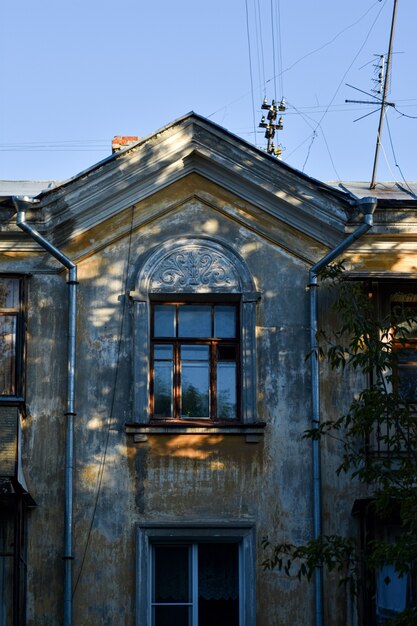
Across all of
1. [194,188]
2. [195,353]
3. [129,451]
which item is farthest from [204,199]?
[129,451]

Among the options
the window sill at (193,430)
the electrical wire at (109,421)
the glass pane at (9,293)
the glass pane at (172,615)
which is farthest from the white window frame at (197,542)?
the glass pane at (9,293)

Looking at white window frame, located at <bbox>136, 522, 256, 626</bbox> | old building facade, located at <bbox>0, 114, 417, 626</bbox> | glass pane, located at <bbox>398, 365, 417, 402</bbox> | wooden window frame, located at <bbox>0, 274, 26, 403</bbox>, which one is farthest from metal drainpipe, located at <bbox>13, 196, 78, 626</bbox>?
glass pane, located at <bbox>398, 365, 417, 402</bbox>

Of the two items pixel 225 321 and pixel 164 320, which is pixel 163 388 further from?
pixel 225 321

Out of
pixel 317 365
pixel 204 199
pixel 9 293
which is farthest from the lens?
pixel 204 199

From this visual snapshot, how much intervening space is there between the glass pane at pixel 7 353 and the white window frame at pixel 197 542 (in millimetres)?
2298

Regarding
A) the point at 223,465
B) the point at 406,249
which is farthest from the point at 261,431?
the point at 406,249

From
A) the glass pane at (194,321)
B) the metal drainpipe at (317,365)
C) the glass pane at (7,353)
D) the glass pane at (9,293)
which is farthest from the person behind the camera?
the glass pane at (194,321)

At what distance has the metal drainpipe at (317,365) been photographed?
1625cm

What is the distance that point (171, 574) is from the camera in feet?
54.3

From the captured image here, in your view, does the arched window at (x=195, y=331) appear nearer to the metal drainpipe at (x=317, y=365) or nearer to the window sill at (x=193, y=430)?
the window sill at (x=193, y=430)

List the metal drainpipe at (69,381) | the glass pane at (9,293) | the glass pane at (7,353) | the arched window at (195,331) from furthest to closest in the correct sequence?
the glass pane at (9,293) → the arched window at (195,331) → the glass pane at (7,353) → the metal drainpipe at (69,381)

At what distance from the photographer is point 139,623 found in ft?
52.7

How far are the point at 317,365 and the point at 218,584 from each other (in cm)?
280

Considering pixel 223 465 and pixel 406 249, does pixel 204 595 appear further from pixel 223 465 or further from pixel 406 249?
pixel 406 249
